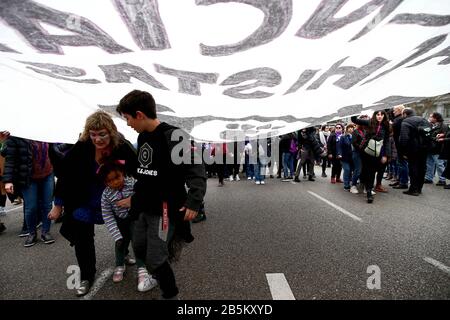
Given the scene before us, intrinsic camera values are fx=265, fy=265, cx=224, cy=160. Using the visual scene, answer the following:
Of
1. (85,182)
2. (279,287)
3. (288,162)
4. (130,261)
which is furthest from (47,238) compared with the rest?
(288,162)

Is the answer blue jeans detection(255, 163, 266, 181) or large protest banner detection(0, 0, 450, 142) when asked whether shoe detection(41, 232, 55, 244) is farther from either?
blue jeans detection(255, 163, 266, 181)

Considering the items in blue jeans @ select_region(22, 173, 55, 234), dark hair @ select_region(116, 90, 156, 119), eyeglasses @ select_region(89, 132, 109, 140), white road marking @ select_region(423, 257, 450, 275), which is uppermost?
dark hair @ select_region(116, 90, 156, 119)

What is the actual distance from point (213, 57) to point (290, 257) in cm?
223

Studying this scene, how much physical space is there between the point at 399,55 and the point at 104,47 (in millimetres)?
1941

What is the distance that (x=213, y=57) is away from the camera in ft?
5.54

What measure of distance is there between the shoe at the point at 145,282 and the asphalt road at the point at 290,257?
0.06 meters

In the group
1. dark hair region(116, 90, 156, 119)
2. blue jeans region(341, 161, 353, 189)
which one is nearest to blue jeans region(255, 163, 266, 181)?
blue jeans region(341, 161, 353, 189)

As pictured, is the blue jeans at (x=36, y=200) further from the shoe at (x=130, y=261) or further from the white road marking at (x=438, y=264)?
the white road marking at (x=438, y=264)

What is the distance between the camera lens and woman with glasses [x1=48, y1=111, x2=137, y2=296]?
7.47 ft

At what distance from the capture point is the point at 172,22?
4.62ft

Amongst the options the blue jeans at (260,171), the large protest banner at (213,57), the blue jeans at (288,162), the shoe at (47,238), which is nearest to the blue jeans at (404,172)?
the blue jeans at (288,162)

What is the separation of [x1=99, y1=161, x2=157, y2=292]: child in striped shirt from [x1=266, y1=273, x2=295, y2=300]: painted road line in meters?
1.05
